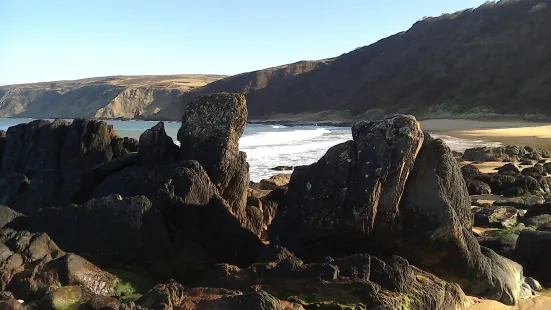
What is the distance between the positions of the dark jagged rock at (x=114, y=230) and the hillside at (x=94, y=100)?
10979cm

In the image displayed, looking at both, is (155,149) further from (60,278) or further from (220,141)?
(60,278)

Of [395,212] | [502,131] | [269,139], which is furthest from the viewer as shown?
[502,131]

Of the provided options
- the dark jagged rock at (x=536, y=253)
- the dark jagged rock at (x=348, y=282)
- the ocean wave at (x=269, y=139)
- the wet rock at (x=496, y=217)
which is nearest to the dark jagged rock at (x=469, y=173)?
the wet rock at (x=496, y=217)

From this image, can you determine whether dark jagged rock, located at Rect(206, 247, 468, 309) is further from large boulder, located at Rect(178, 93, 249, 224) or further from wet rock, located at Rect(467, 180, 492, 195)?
wet rock, located at Rect(467, 180, 492, 195)

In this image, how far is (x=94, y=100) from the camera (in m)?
136

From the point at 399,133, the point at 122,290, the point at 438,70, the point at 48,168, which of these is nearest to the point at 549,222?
the point at 399,133

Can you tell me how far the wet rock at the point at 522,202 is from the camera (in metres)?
10.8

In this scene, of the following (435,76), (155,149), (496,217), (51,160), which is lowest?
(496,217)

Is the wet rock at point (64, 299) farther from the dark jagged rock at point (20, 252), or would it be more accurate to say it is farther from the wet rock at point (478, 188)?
the wet rock at point (478, 188)

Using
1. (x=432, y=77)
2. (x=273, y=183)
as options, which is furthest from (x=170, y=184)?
(x=432, y=77)

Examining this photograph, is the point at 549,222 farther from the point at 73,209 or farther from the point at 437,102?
the point at 437,102

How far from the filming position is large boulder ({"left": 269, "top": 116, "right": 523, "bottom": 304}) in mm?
5512

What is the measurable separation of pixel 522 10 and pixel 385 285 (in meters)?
75.5

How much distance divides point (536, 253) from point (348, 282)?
369cm
